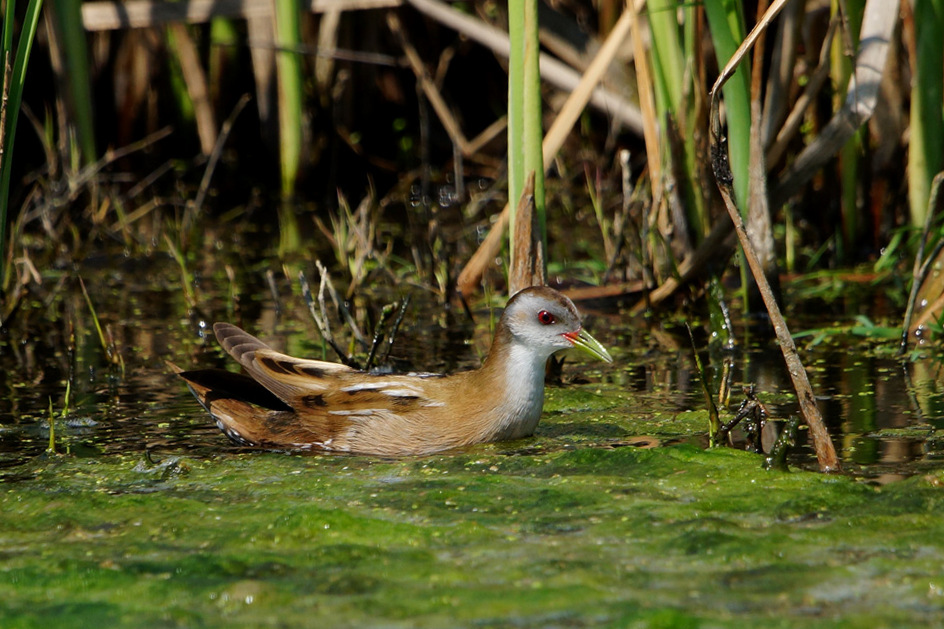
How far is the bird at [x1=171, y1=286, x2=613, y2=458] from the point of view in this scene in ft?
15.2

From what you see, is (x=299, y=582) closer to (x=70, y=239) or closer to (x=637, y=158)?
(x=70, y=239)

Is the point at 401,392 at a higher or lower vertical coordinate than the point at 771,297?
lower

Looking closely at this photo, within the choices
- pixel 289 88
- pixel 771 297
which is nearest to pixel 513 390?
pixel 771 297

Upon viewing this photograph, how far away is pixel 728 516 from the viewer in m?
3.72

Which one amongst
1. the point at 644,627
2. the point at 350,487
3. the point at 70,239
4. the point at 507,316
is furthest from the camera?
the point at 70,239

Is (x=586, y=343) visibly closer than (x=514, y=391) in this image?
No

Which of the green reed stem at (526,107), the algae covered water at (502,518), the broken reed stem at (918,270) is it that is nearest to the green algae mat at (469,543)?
the algae covered water at (502,518)

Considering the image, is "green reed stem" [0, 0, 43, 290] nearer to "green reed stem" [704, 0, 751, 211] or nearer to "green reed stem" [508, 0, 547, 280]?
"green reed stem" [508, 0, 547, 280]

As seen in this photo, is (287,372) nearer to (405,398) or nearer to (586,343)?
(405,398)

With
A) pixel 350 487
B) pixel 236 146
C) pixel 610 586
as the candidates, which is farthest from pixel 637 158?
pixel 610 586

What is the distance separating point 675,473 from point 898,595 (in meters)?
1.12

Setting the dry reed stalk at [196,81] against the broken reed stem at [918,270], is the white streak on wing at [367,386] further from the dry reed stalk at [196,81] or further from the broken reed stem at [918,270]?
the dry reed stalk at [196,81]

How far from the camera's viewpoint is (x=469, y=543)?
3553 mm

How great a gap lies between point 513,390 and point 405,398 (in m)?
0.38
